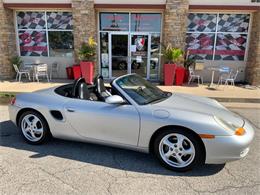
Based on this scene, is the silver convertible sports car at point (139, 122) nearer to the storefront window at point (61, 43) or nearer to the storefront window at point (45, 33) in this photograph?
the storefront window at point (61, 43)

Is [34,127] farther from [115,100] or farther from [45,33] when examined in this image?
[45,33]

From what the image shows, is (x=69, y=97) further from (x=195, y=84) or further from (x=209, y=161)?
(x=195, y=84)

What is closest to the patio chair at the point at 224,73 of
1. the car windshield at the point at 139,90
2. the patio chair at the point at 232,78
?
the patio chair at the point at 232,78

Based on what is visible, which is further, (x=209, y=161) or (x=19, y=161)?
(x=19, y=161)

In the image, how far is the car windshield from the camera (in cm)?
362

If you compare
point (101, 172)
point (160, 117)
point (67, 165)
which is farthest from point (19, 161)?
point (160, 117)

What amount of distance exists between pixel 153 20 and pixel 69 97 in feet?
26.5

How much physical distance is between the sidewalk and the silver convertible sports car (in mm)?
4331

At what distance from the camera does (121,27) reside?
11.0m

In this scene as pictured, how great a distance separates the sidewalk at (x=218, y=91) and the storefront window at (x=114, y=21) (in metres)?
3.62

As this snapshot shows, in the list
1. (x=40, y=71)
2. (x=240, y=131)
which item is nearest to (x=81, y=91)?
(x=240, y=131)

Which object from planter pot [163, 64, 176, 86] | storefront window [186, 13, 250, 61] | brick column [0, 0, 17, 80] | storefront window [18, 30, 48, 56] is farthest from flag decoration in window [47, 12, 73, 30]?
storefront window [186, 13, 250, 61]

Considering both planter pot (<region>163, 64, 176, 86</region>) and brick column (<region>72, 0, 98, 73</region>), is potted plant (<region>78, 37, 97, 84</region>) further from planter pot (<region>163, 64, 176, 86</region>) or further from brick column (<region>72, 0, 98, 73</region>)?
planter pot (<region>163, 64, 176, 86</region>)

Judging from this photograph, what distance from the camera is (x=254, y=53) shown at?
1034 cm
